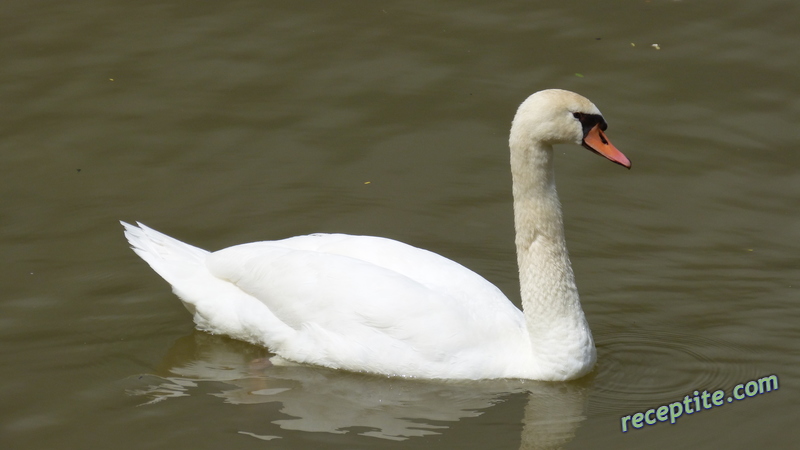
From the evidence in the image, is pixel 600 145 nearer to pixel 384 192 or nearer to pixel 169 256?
pixel 384 192

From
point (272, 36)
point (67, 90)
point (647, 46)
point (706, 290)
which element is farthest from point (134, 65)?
point (706, 290)

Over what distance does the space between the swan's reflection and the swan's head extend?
1.53 m

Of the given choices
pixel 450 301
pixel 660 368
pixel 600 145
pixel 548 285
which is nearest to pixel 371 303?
pixel 450 301

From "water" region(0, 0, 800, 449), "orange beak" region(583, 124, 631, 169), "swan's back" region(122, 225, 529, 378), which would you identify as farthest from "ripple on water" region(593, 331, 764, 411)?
"orange beak" region(583, 124, 631, 169)

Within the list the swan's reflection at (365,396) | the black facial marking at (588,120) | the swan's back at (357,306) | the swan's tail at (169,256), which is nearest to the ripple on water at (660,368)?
the swan's reflection at (365,396)

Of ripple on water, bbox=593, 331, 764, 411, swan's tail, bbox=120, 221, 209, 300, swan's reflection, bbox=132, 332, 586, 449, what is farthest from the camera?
swan's tail, bbox=120, 221, 209, 300

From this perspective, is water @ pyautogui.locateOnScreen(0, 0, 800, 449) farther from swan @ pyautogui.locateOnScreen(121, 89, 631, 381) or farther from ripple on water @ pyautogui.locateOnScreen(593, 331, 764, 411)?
swan @ pyautogui.locateOnScreen(121, 89, 631, 381)

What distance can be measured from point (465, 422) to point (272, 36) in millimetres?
6324

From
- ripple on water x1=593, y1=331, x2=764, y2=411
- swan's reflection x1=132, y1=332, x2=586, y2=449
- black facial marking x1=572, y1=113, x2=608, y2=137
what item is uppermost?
black facial marking x1=572, y1=113, x2=608, y2=137

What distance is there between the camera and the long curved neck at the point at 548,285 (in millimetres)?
6727

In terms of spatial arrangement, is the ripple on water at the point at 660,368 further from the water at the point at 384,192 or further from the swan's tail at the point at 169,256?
the swan's tail at the point at 169,256

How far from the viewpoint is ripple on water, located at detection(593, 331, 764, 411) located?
6.70m

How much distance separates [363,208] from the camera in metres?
9.04

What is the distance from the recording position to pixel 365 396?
6.73m
